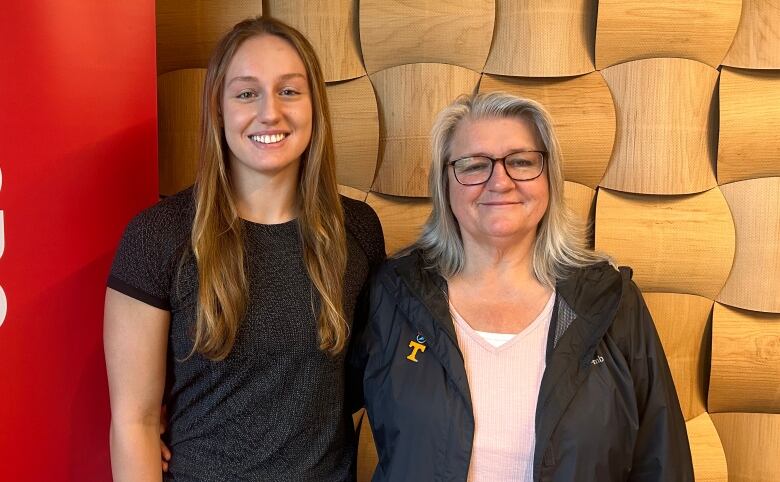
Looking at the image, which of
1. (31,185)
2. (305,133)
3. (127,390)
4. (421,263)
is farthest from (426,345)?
(31,185)

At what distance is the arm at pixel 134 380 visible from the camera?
1.49 metres

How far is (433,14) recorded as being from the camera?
2.08 m

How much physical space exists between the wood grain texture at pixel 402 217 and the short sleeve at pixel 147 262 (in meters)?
0.79

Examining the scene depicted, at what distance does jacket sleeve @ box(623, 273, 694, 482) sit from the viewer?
1566 millimetres

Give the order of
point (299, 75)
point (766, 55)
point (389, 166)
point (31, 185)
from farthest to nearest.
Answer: point (389, 166), point (766, 55), point (299, 75), point (31, 185)

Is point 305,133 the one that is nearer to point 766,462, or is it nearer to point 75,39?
point 75,39

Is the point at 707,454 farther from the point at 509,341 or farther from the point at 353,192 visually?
the point at 353,192

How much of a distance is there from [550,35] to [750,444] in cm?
132

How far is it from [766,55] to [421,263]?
3.79 feet

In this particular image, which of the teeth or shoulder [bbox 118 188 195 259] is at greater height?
the teeth

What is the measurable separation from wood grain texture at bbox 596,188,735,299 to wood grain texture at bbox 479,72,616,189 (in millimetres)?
97

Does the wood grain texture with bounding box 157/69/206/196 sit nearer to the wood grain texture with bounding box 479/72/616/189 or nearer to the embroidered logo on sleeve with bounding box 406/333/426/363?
the wood grain texture with bounding box 479/72/616/189

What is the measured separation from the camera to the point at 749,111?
6.56 feet

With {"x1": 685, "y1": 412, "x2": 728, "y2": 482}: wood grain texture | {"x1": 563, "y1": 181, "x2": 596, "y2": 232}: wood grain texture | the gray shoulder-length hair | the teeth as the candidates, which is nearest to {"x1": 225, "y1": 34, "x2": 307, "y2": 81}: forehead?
the teeth
